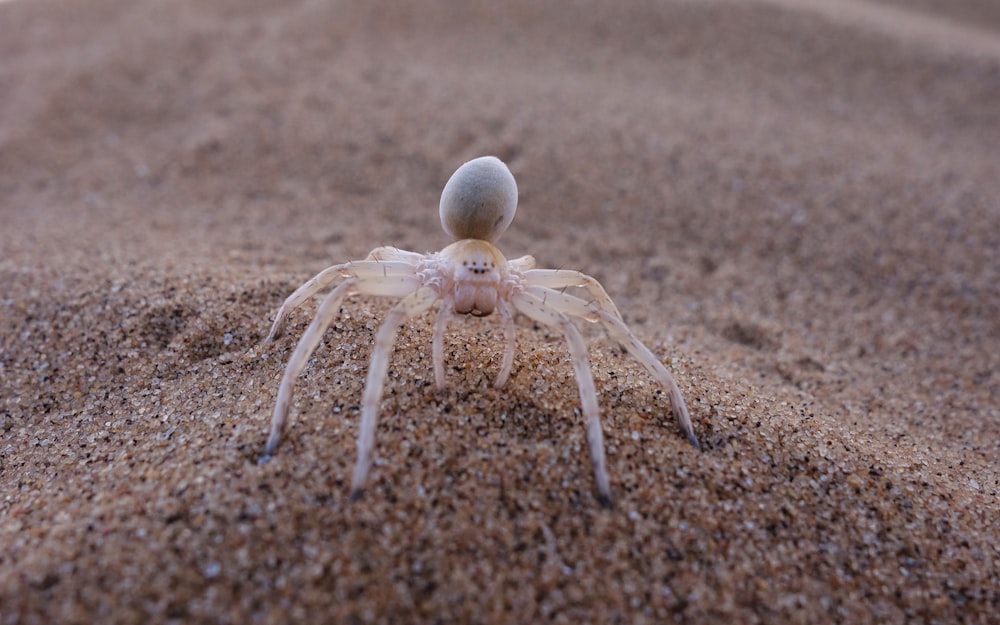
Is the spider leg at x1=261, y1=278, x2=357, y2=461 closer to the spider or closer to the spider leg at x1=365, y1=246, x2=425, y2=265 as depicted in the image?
the spider

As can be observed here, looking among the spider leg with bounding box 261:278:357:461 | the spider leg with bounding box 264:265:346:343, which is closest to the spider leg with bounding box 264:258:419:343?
the spider leg with bounding box 264:265:346:343

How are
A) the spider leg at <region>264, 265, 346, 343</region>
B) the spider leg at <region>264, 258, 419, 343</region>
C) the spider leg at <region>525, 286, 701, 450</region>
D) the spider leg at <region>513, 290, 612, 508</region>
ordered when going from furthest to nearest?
1. the spider leg at <region>264, 265, 346, 343</region>
2. the spider leg at <region>264, 258, 419, 343</region>
3. the spider leg at <region>525, 286, 701, 450</region>
4. the spider leg at <region>513, 290, 612, 508</region>

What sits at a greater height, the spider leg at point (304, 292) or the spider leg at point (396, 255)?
the spider leg at point (396, 255)

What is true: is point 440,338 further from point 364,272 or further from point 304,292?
point 304,292

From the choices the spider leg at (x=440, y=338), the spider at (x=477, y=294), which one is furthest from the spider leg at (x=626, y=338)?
the spider leg at (x=440, y=338)

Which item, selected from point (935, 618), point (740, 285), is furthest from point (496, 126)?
point (935, 618)

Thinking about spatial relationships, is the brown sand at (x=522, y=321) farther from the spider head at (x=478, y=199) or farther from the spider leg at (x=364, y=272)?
the spider head at (x=478, y=199)

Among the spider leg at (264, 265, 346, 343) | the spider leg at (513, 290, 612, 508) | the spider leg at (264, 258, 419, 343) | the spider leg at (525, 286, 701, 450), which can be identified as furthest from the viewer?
the spider leg at (264, 265, 346, 343)

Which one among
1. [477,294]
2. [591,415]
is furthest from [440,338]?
[591,415]
